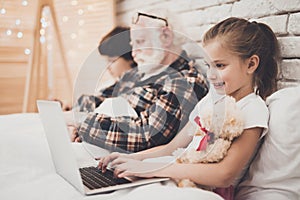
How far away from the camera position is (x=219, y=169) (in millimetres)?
1040

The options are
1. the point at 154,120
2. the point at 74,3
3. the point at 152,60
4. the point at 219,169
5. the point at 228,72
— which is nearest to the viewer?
the point at 219,169

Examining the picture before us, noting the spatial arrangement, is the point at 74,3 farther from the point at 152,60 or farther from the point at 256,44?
the point at 256,44

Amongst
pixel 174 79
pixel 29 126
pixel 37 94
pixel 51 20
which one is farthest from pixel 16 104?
pixel 174 79

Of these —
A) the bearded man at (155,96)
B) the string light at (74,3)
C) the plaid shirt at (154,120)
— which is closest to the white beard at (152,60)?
the bearded man at (155,96)

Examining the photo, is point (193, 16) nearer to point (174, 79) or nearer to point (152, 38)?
point (152, 38)

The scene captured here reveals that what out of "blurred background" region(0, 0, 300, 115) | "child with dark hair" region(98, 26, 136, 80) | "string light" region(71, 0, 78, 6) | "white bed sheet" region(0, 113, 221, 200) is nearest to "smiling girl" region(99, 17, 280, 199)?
"white bed sheet" region(0, 113, 221, 200)

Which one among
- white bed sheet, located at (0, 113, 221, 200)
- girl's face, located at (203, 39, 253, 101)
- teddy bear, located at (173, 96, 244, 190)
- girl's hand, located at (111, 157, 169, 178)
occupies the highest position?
girl's face, located at (203, 39, 253, 101)

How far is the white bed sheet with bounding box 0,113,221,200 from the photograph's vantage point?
0.93 m

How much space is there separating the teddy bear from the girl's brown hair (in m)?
0.22

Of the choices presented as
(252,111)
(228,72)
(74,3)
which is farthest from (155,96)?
(74,3)

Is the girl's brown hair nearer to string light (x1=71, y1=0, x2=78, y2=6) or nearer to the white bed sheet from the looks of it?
the white bed sheet

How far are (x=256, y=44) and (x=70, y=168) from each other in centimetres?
72

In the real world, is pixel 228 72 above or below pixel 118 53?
above

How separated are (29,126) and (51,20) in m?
1.48
